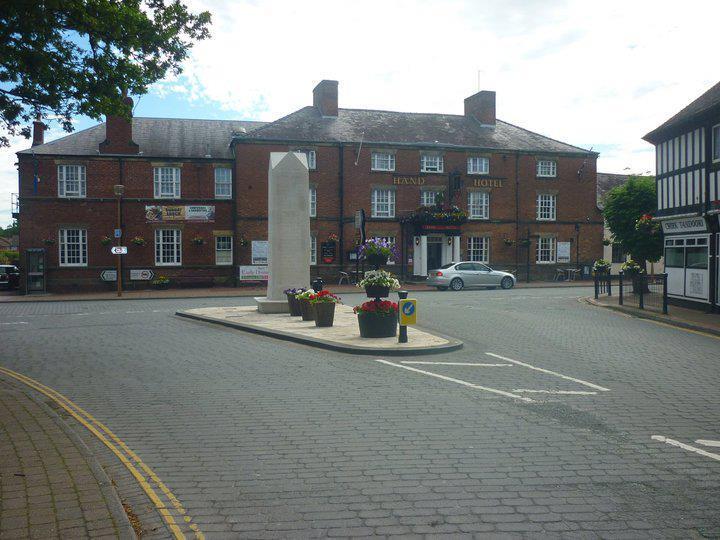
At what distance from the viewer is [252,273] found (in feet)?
120

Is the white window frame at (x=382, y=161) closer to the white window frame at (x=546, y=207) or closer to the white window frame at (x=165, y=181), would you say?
the white window frame at (x=546, y=207)

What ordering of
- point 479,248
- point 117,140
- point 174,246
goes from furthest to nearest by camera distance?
point 479,248 → point 174,246 → point 117,140

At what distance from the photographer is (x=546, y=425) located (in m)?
6.77

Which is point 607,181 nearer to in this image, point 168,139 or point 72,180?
point 168,139

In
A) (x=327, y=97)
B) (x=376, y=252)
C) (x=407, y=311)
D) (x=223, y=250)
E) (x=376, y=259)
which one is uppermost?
(x=327, y=97)

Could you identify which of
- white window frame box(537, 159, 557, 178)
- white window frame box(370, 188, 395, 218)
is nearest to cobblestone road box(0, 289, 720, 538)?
white window frame box(370, 188, 395, 218)

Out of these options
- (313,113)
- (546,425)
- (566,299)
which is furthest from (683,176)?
(313,113)

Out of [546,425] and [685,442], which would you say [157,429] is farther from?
[685,442]

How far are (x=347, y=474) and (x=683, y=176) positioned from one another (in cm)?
1881

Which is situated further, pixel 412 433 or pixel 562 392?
pixel 562 392

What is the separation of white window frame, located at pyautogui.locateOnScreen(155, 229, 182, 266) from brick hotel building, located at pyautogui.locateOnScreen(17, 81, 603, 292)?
2.3 inches

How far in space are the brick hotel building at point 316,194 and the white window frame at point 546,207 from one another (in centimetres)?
8

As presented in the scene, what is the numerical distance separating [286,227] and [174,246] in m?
19.2

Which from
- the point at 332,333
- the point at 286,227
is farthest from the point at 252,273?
the point at 332,333
